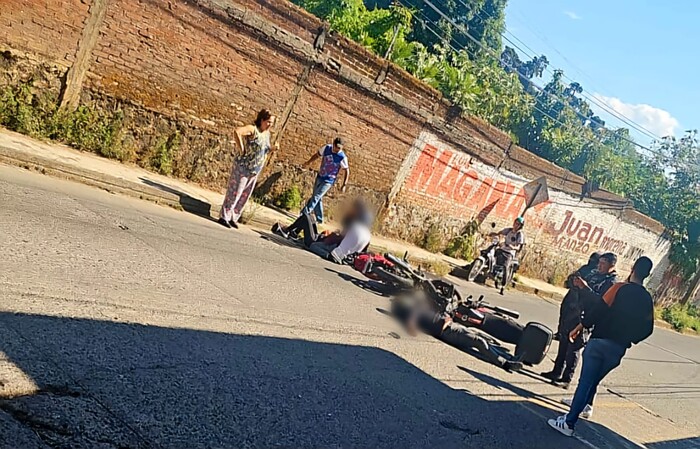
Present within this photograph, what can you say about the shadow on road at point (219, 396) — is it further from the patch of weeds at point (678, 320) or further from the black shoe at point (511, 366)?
the patch of weeds at point (678, 320)

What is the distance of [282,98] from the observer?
42.9 feet

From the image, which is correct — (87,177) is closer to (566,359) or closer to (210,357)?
(210,357)

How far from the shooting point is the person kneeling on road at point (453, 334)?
7785mm

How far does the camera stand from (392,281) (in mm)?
8945

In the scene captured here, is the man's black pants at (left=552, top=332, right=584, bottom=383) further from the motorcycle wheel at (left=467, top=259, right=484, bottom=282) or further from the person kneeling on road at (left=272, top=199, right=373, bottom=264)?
the motorcycle wheel at (left=467, top=259, right=484, bottom=282)

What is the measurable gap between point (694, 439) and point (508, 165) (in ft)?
41.9

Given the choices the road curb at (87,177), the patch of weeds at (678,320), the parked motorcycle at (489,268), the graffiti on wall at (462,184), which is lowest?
the road curb at (87,177)

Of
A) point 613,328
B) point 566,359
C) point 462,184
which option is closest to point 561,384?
point 566,359

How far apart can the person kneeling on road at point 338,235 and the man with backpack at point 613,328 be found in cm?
473

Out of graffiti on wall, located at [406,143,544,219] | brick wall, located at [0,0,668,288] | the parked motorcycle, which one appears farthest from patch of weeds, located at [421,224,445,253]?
the parked motorcycle

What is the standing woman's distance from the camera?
998 cm

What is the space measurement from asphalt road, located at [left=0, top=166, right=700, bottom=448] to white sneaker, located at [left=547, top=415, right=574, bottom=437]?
0.10 meters

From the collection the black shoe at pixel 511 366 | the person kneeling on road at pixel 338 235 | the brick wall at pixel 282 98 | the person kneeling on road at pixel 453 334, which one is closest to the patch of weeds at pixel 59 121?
the brick wall at pixel 282 98

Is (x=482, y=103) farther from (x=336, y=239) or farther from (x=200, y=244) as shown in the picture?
(x=200, y=244)
